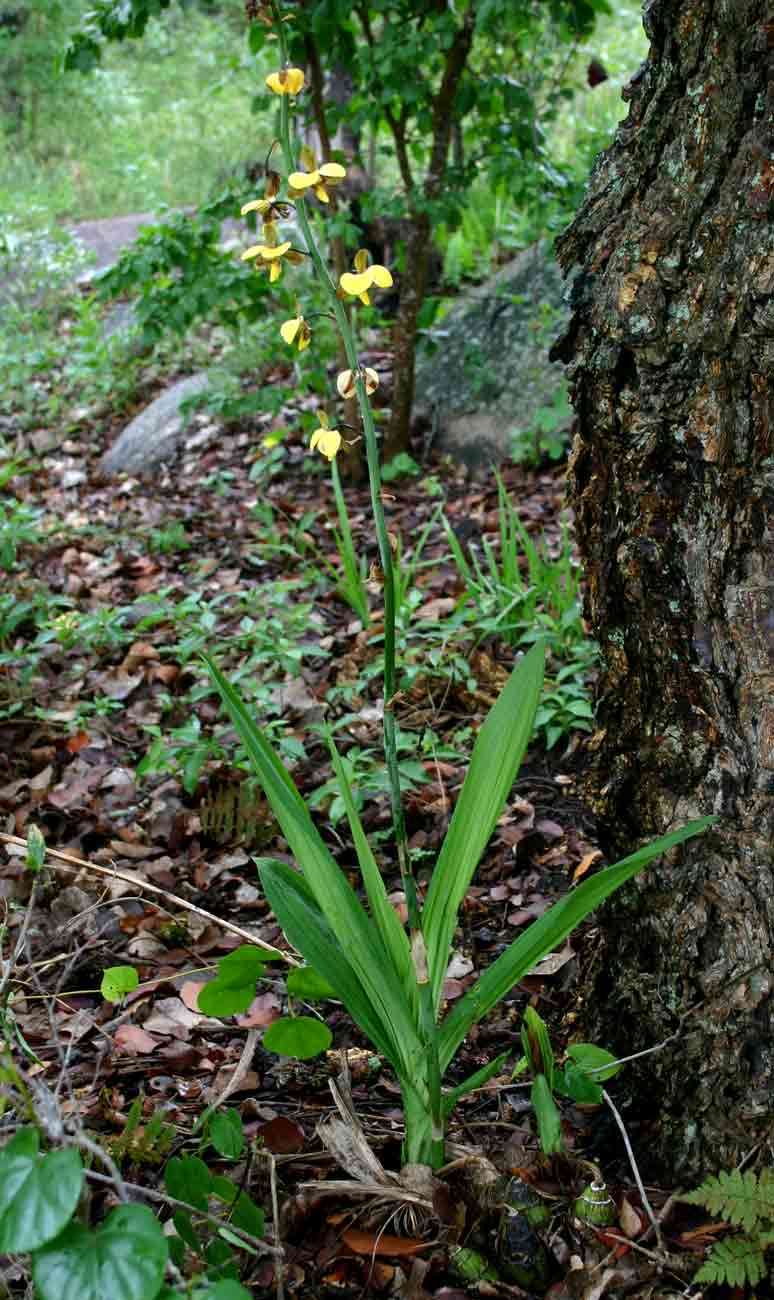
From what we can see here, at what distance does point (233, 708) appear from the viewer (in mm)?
1459

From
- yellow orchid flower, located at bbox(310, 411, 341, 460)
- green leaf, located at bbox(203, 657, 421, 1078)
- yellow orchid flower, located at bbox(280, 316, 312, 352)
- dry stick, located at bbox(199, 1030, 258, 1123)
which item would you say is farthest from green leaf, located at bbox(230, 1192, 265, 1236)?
yellow orchid flower, located at bbox(280, 316, 312, 352)

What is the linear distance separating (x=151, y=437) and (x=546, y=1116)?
4329 mm

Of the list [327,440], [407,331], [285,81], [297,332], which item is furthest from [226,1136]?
[407,331]

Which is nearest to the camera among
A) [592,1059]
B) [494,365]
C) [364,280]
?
[364,280]

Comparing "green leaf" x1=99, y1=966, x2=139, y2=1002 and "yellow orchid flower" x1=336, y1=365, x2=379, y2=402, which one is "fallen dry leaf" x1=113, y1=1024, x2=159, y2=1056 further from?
"yellow orchid flower" x1=336, y1=365, x2=379, y2=402

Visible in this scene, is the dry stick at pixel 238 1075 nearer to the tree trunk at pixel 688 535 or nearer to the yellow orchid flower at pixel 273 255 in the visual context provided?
the tree trunk at pixel 688 535

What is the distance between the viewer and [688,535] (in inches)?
57.2

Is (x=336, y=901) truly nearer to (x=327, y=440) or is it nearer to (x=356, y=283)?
(x=327, y=440)

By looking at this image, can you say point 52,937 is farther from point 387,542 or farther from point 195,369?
point 195,369

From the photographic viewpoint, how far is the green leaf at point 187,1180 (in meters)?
1.28

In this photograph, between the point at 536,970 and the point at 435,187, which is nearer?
the point at 536,970

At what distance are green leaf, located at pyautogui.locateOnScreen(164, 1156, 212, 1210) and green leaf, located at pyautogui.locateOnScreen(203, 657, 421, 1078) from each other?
262 millimetres

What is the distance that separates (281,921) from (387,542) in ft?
1.60

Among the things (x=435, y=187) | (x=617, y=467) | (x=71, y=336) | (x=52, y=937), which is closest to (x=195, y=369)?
(x=71, y=336)
